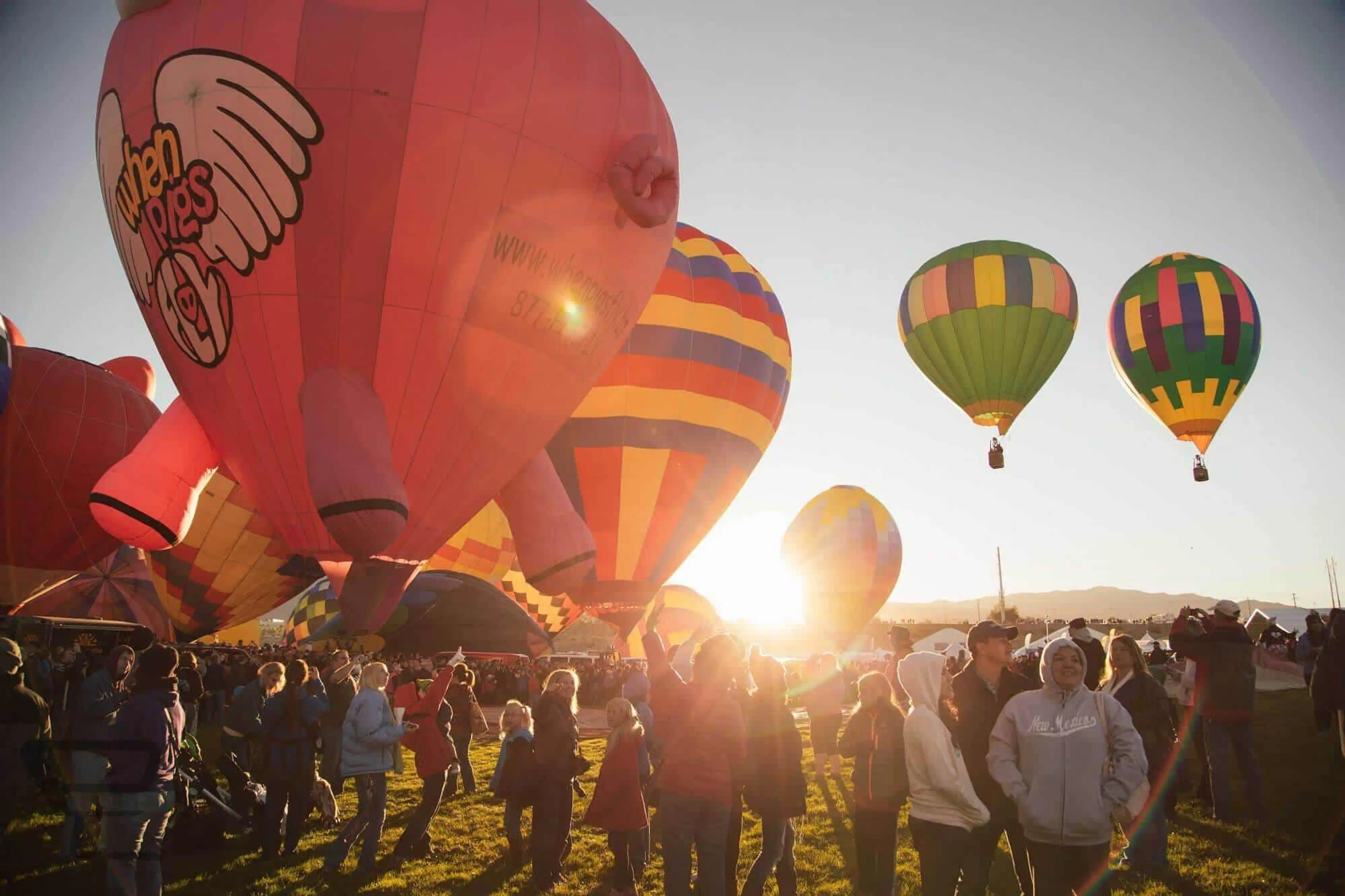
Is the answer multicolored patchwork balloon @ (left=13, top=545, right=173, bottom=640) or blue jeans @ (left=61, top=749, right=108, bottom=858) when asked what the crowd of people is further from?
multicolored patchwork balloon @ (left=13, top=545, right=173, bottom=640)

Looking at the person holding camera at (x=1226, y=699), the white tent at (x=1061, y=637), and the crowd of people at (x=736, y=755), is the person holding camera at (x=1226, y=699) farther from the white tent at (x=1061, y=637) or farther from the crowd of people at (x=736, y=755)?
the white tent at (x=1061, y=637)

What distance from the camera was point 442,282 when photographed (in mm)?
6332

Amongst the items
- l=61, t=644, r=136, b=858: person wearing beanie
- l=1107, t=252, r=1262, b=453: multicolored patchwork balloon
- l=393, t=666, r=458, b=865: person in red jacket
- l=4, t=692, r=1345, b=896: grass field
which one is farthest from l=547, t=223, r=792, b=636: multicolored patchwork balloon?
l=1107, t=252, r=1262, b=453: multicolored patchwork balloon

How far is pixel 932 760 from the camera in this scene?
3.71 metres

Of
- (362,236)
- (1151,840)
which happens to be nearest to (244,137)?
(362,236)

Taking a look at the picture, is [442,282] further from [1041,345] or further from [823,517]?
[823,517]

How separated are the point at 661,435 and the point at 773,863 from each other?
1009 cm

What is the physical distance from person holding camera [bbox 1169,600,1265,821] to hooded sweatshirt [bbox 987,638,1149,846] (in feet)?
11.1

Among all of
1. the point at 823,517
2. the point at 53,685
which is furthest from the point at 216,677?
the point at 823,517

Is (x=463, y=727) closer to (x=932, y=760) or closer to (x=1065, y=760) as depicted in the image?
(x=932, y=760)

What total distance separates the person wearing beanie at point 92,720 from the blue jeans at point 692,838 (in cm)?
368

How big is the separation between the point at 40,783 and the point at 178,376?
311 centimetres

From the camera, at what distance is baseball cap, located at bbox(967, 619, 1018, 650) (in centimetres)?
432

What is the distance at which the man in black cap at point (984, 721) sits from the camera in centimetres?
406
